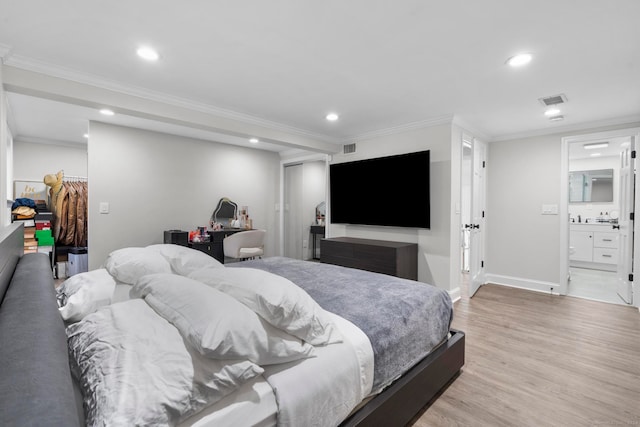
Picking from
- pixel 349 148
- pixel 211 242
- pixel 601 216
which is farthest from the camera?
pixel 601 216

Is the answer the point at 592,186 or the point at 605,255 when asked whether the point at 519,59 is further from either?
the point at 592,186

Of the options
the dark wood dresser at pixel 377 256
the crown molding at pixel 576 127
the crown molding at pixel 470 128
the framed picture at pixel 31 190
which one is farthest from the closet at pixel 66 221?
the crown molding at pixel 576 127

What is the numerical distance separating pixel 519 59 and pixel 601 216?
19.6 ft

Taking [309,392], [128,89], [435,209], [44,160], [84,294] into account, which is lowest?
[309,392]

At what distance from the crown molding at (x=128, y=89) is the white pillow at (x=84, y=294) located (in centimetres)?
167

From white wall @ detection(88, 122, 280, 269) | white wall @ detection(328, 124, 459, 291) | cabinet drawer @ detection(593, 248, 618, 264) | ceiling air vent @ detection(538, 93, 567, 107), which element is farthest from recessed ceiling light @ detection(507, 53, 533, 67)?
cabinet drawer @ detection(593, 248, 618, 264)

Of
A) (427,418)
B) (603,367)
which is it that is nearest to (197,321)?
(427,418)

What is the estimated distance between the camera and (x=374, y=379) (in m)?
1.51

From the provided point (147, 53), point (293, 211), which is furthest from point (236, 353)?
point (293, 211)

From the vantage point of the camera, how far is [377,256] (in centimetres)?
394

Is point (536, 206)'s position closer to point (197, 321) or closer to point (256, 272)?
point (256, 272)

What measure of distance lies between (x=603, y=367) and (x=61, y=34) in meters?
4.54

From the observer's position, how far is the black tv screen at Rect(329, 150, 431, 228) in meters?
4.02

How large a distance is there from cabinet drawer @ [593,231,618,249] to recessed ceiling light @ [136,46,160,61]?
753cm
